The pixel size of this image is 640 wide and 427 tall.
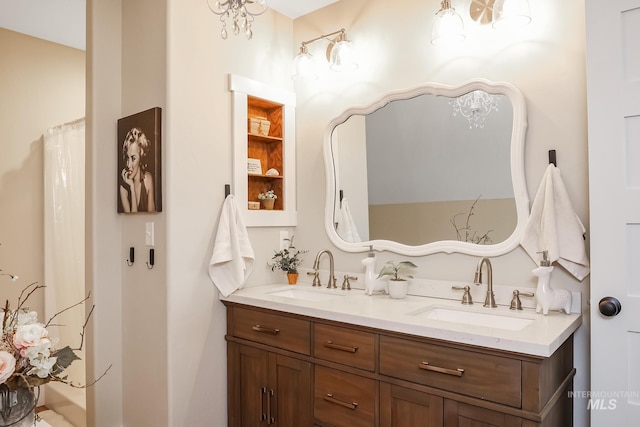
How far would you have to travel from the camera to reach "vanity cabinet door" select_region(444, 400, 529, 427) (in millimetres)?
1503

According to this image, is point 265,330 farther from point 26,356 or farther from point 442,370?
point 26,356

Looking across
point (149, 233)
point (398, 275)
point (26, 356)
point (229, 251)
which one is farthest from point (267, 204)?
point (26, 356)

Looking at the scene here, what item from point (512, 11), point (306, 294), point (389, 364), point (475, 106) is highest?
point (512, 11)

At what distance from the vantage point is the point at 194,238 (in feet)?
7.86

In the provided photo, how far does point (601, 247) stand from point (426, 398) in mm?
876

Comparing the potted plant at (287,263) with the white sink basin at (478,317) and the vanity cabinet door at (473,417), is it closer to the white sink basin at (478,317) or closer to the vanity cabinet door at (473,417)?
the white sink basin at (478,317)

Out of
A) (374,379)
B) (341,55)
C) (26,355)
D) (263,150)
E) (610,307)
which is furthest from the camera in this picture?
(263,150)

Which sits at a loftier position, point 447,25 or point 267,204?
point 447,25

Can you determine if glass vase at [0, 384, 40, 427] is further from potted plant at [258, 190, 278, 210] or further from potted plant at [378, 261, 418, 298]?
potted plant at [258, 190, 278, 210]

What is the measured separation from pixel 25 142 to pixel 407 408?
3430mm

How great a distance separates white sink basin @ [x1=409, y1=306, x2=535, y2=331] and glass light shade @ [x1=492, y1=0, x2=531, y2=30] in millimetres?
1344

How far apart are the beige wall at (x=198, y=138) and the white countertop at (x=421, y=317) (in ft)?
0.59

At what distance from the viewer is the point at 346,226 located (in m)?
2.72

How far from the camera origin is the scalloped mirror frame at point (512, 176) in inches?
80.7
